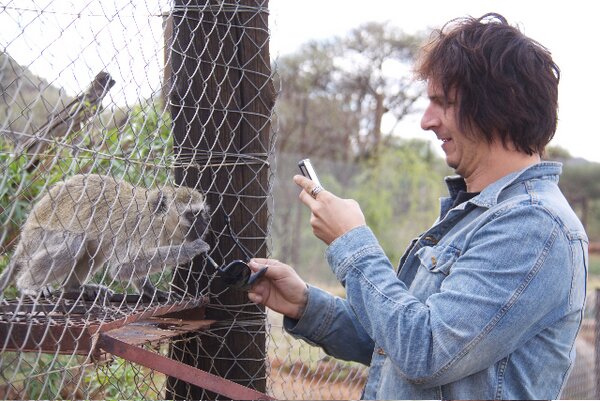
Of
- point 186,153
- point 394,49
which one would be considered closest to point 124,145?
point 186,153

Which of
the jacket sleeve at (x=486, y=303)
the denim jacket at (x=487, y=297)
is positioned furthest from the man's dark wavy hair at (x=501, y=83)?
the jacket sleeve at (x=486, y=303)

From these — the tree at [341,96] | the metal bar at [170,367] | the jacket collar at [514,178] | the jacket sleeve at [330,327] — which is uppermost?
the tree at [341,96]

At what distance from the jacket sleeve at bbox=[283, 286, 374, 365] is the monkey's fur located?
46cm

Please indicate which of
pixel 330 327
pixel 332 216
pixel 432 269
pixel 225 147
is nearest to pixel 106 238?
pixel 225 147

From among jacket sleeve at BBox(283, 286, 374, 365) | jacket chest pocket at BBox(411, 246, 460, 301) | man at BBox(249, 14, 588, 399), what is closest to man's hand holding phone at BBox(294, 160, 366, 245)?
man at BBox(249, 14, 588, 399)

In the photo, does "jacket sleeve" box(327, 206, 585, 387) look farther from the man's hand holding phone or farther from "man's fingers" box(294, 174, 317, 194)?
"man's fingers" box(294, 174, 317, 194)

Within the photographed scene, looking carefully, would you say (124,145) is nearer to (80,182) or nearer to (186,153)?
(80,182)

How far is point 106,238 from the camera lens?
9.94ft

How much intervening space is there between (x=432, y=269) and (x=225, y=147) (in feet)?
3.46

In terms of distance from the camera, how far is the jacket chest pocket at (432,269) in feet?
6.35

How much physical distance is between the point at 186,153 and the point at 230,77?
1.11 feet

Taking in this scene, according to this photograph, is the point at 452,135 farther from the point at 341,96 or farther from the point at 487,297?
the point at 341,96

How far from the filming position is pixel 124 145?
406 centimetres

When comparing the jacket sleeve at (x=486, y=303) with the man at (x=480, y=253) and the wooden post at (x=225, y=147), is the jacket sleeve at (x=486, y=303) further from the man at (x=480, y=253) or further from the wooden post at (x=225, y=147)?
the wooden post at (x=225, y=147)
